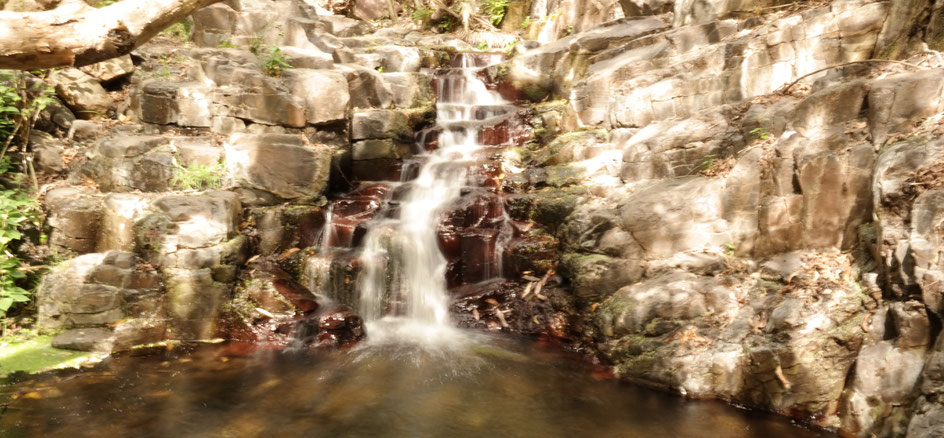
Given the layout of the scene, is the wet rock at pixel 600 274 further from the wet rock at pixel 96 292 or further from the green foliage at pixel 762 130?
the wet rock at pixel 96 292

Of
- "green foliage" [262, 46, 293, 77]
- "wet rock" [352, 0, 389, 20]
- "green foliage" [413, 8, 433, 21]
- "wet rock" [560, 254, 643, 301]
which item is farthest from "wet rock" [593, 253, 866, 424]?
"wet rock" [352, 0, 389, 20]

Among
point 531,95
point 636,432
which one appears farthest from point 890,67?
point 531,95

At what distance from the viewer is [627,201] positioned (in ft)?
22.5

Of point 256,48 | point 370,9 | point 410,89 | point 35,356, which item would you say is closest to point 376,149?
point 410,89

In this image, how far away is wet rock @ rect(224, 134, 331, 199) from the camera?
783cm

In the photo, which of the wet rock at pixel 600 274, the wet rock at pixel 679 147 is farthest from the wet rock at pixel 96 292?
the wet rock at pixel 679 147

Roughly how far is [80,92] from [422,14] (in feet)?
37.8

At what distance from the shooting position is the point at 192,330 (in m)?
6.38

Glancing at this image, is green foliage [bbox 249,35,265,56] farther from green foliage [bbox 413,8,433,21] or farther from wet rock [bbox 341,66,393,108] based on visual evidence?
green foliage [bbox 413,8,433,21]

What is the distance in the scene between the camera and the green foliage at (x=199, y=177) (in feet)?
23.8

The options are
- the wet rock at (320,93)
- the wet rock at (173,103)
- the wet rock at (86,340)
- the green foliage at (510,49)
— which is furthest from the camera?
the green foliage at (510,49)

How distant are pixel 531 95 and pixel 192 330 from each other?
8.28 m

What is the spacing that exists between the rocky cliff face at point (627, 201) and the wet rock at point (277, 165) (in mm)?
36

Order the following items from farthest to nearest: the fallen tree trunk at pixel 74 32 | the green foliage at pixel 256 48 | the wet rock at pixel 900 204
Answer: the green foliage at pixel 256 48, the wet rock at pixel 900 204, the fallen tree trunk at pixel 74 32
